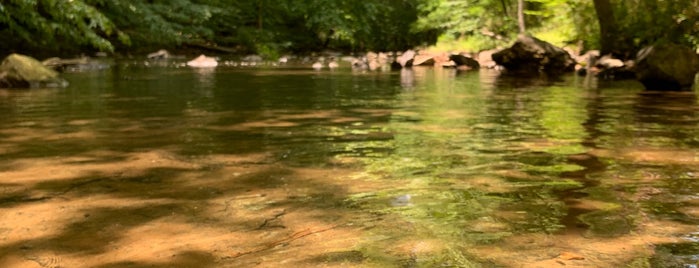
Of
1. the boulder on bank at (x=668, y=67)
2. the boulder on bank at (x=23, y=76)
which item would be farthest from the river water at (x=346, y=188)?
the boulder on bank at (x=668, y=67)

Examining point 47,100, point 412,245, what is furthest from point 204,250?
point 47,100

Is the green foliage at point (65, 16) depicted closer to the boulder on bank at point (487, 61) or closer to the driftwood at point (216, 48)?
the boulder on bank at point (487, 61)

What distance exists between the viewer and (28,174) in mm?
2756

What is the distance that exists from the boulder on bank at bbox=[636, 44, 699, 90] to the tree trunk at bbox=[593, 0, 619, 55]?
5.53 meters

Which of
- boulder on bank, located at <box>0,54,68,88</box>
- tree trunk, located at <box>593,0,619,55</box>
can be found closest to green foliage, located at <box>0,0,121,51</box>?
boulder on bank, located at <box>0,54,68,88</box>

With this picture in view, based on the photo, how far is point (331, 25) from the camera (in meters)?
25.1

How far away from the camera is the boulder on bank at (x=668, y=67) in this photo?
8391mm

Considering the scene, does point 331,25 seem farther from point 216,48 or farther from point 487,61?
point 487,61

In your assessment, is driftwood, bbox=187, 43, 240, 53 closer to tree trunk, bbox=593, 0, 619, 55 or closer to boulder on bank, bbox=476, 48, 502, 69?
boulder on bank, bbox=476, 48, 502, 69

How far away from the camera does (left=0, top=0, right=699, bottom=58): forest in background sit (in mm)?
11984

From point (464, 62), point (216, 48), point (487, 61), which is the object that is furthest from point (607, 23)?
point (216, 48)

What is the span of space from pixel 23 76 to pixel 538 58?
10.0 metres

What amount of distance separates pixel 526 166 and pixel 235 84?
619 cm

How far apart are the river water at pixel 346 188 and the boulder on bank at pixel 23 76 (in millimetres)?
3389
